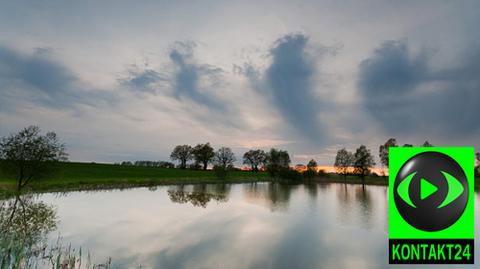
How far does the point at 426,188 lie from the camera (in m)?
8.27

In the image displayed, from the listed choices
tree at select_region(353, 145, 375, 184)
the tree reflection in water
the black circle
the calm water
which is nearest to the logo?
the black circle

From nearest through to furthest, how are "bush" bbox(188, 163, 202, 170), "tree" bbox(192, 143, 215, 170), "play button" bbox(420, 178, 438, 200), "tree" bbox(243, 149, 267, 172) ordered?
"play button" bbox(420, 178, 438, 200), "tree" bbox(192, 143, 215, 170), "bush" bbox(188, 163, 202, 170), "tree" bbox(243, 149, 267, 172)

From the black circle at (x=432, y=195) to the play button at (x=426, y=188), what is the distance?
0.28 feet

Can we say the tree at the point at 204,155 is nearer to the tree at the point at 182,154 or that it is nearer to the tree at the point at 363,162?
the tree at the point at 182,154

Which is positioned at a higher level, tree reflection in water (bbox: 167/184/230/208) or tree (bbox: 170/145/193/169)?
tree (bbox: 170/145/193/169)

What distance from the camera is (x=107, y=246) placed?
53.1 ft

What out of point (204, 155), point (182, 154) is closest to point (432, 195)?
point (204, 155)

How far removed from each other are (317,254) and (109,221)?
17.0m

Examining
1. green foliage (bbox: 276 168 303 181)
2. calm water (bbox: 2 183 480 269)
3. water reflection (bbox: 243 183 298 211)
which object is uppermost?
green foliage (bbox: 276 168 303 181)

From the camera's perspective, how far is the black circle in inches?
317

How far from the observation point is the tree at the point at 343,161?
115938 millimetres

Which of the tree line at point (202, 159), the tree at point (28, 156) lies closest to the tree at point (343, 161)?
the tree line at point (202, 159)

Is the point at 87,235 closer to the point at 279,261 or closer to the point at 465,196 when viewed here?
the point at 279,261

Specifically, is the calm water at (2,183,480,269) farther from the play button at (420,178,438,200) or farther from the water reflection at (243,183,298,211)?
the play button at (420,178,438,200)
